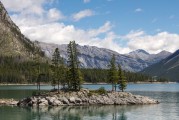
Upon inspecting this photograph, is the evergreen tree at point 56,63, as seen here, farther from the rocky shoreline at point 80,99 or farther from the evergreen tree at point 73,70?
the rocky shoreline at point 80,99

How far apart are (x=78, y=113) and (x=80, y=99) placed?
79.4 ft

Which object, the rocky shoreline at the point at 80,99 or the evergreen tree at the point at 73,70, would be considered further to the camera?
the evergreen tree at the point at 73,70

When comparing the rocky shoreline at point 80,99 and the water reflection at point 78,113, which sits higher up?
the rocky shoreline at point 80,99

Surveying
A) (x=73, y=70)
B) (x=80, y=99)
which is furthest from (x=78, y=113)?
(x=73, y=70)

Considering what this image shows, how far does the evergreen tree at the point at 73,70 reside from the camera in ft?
473

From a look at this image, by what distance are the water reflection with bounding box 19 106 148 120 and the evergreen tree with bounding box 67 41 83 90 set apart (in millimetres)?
18388

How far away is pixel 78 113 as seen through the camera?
112m

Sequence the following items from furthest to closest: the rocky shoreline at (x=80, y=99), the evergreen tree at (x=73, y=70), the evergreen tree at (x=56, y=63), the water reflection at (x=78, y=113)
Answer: the evergreen tree at (x=56, y=63), the evergreen tree at (x=73, y=70), the rocky shoreline at (x=80, y=99), the water reflection at (x=78, y=113)

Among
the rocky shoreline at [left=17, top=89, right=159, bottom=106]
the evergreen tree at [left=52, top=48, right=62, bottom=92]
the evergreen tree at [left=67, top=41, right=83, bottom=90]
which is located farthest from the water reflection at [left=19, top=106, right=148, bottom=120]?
the evergreen tree at [left=52, top=48, right=62, bottom=92]

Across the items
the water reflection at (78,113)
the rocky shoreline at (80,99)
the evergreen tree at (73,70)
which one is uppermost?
the evergreen tree at (73,70)

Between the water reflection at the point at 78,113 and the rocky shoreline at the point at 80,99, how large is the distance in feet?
23.4

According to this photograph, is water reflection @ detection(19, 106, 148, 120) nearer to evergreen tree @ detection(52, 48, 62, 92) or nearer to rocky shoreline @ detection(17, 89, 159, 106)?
rocky shoreline @ detection(17, 89, 159, 106)

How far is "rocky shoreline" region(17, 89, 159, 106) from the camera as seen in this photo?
134 metres

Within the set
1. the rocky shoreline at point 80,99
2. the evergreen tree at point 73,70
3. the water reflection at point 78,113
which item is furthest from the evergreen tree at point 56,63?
the water reflection at point 78,113
